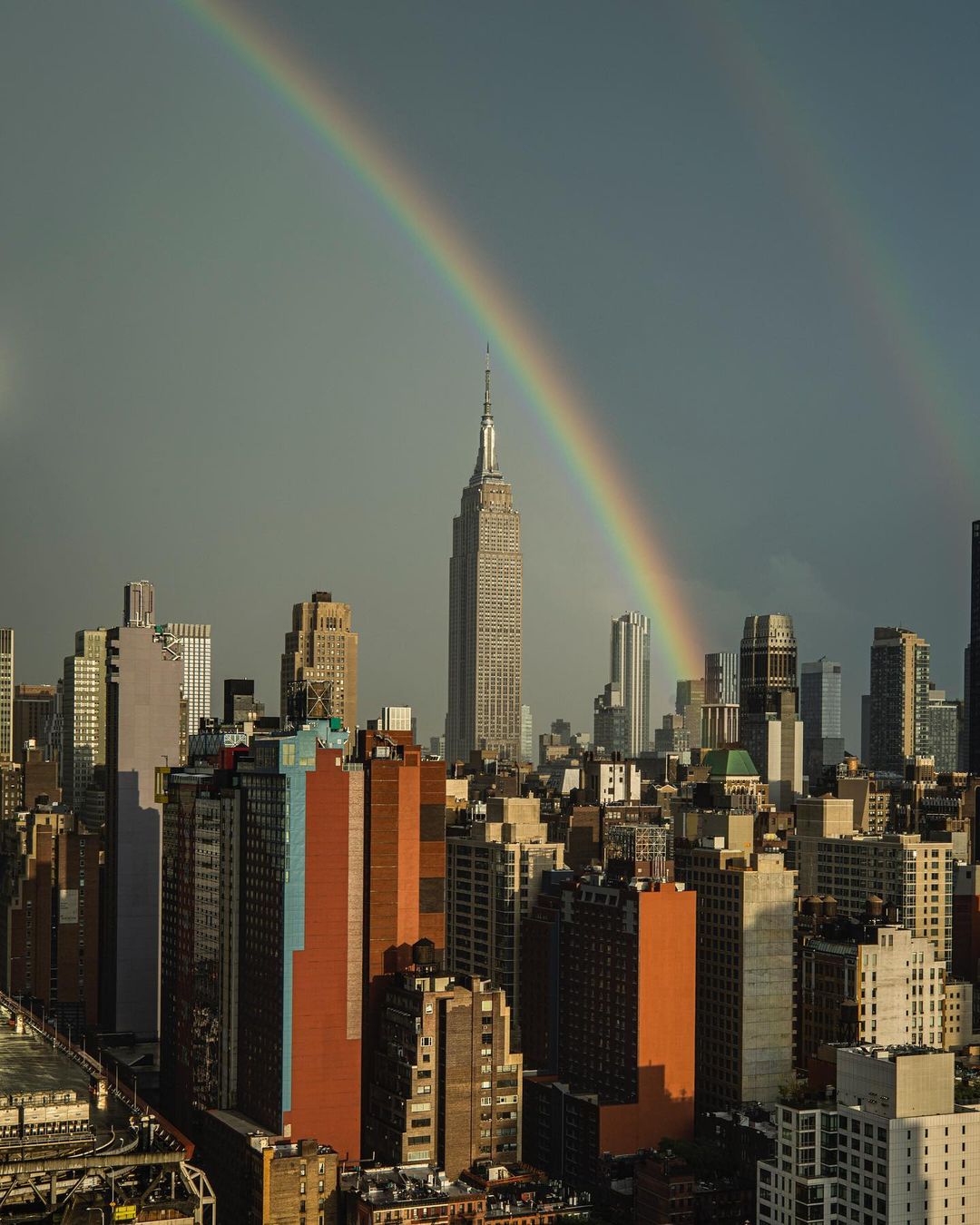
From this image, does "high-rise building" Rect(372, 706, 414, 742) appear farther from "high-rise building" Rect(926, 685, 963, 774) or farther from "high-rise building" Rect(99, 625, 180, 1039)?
"high-rise building" Rect(926, 685, 963, 774)

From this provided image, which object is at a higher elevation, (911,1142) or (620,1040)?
(911,1142)

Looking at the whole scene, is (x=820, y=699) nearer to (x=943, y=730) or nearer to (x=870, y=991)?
(x=943, y=730)

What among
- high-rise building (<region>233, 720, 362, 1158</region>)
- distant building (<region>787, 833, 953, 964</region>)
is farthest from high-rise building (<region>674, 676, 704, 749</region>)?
high-rise building (<region>233, 720, 362, 1158</region>)

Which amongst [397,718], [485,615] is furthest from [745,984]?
[485,615]

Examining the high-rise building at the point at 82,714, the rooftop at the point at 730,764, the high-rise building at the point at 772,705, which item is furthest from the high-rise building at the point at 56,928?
the high-rise building at the point at 772,705

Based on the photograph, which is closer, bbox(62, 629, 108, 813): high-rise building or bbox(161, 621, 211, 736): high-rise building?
bbox(62, 629, 108, 813): high-rise building

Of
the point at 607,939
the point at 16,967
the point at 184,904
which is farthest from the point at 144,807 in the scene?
the point at 607,939
